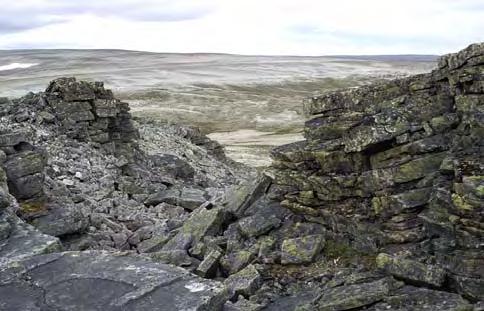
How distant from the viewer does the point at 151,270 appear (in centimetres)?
1429

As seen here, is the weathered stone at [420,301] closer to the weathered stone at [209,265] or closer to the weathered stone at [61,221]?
the weathered stone at [209,265]

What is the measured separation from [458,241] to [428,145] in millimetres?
3152

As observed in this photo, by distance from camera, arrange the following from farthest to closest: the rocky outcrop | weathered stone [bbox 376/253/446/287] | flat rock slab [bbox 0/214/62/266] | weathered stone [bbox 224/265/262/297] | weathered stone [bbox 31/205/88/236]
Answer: weathered stone [bbox 31/205/88/236], weathered stone [bbox 224/265/262/297], flat rock slab [bbox 0/214/62/266], weathered stone [bbox 376/253/446/287], the rocky outcrop

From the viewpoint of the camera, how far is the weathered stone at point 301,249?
1667 cm

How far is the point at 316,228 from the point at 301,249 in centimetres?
124

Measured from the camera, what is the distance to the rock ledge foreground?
13.6 metres

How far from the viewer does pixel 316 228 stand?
707 inches

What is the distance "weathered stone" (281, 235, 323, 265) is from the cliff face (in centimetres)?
70

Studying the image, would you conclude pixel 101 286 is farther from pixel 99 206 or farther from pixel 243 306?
pixel 99 206

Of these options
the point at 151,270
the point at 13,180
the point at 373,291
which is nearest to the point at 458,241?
the point at 373,291

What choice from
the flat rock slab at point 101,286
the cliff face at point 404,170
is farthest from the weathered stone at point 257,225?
the flat rock slab at point 101,286

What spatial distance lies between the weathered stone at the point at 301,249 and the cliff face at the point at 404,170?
0.70m

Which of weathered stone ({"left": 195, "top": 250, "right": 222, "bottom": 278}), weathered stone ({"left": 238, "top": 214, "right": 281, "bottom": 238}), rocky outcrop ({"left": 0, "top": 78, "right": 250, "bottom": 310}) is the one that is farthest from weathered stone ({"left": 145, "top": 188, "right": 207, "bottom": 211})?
weathered stone ({"left": 195, "top": 250, "right": 222, "bottom": 278})

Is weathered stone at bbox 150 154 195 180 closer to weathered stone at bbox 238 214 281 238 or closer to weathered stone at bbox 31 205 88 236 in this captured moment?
weathered stone at bbox 31 205 88 236
